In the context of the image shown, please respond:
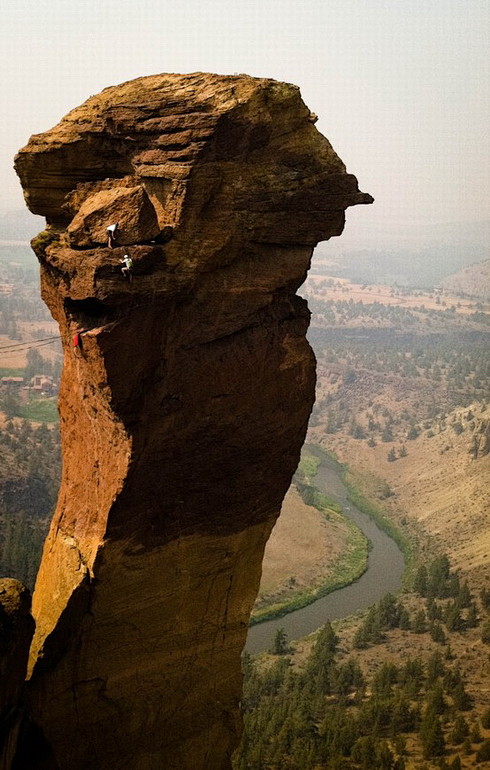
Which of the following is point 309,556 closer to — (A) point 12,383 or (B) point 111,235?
(B) point 111,235

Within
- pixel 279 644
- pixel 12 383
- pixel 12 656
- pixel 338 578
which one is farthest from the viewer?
pixel 12 383

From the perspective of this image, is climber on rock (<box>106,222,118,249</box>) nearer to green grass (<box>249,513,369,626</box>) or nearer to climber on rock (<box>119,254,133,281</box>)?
climber on rock (<box>119,254,133,281</box>)

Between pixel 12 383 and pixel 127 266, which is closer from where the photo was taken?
pixel 127 266

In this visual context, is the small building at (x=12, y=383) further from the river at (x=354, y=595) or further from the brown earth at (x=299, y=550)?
the river at (x=354, y=595)

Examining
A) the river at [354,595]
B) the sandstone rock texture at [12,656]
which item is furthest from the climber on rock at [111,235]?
the river at [354,595]

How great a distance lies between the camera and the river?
54.5 metres

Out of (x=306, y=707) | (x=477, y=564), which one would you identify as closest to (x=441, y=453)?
(x=477, y=564)

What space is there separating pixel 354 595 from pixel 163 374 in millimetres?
53510

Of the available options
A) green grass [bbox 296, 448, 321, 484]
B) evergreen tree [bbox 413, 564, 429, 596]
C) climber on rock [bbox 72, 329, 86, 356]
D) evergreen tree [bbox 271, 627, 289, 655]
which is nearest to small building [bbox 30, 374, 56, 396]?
green grass [bbox 296, 448, 321, 484]

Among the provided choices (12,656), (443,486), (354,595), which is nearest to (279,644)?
(354,595)

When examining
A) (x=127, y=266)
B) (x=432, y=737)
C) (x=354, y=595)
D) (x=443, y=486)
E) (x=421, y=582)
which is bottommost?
(x=443, y=486)

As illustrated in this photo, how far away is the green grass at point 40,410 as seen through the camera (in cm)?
10338

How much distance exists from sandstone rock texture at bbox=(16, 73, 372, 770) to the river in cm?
3996

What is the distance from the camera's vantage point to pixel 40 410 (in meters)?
108
